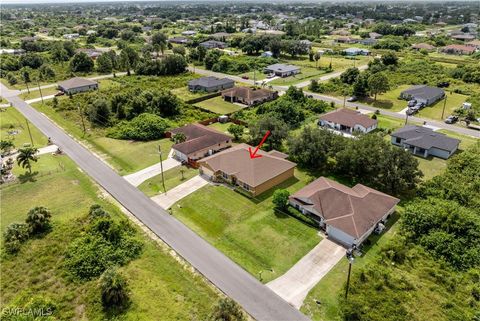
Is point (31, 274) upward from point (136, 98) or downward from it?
downward

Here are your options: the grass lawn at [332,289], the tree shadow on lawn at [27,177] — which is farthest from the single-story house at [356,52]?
the tree shadow on lawn at [27,177]

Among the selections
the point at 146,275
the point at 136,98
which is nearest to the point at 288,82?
the point at 136,98

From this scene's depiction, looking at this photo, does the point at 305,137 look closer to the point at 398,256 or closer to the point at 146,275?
the point at 398,256

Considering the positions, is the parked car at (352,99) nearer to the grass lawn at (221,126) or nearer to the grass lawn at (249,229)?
the grass lawn at (221,126)

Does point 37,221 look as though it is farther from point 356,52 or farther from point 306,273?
point 356,52

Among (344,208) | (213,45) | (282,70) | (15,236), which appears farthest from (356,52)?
(15,236)

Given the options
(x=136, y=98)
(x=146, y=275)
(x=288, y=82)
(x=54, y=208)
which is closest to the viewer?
(x=146, y=275)
